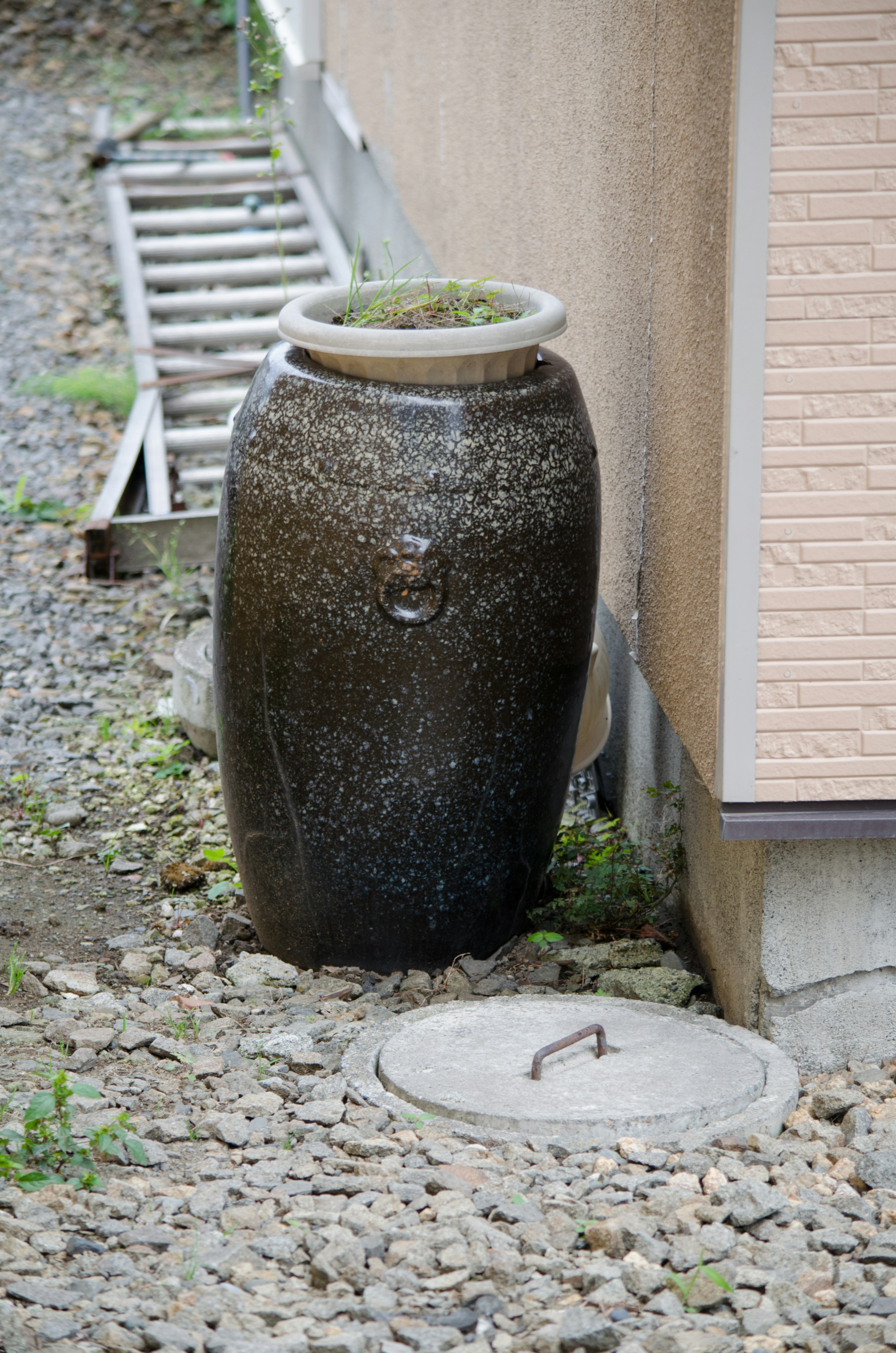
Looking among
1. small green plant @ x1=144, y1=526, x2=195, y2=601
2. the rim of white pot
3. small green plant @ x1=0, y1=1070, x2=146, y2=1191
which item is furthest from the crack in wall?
small green plant @ x1=144, y1=526, x2=195, y2=601

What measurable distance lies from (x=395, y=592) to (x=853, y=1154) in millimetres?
1210

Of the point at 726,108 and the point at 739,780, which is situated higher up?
the point at 726,108

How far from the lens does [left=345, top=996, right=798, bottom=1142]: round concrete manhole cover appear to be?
2.22m

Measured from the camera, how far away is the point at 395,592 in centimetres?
259

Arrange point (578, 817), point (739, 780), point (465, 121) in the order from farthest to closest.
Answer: point (465, 121)
point (578, 817)
point (739, 780)

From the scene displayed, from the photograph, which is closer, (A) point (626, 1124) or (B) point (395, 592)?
(A) point (626, 1124)

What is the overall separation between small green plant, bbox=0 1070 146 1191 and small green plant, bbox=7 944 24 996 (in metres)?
0.63

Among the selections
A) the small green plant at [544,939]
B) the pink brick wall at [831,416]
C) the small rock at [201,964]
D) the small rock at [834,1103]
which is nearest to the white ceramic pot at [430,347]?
the pink brick wall at [831,416]

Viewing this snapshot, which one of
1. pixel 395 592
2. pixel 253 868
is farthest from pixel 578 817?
pixel 395 592

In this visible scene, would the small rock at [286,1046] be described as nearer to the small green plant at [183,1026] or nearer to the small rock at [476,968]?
the small green plant at [183,1026]

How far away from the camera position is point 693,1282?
6.20ft

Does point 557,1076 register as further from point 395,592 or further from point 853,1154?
point 395,592

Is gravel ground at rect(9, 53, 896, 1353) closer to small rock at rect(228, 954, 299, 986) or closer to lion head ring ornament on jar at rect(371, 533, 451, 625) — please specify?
Result: small rock at rect(228, 954, 299, 986)

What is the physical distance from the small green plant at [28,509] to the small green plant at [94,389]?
39.6 inches
